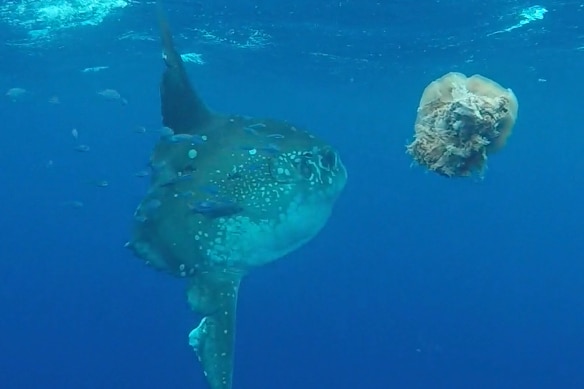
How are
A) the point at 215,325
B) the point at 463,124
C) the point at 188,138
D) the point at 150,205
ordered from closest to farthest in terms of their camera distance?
the point at 463,124 → the point at 215,325 → the point at 150,205 → the point at 188,138

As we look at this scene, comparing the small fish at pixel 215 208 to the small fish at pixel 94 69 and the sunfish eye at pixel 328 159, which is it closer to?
the sunfish eye at pixel 328 159

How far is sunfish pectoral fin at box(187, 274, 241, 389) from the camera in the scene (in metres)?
4.78

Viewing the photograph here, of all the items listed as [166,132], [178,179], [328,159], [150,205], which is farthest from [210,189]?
[328,159]

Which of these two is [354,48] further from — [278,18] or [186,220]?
[186,220]

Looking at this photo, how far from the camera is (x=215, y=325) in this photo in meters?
4.84

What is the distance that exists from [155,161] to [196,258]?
1.14 metres

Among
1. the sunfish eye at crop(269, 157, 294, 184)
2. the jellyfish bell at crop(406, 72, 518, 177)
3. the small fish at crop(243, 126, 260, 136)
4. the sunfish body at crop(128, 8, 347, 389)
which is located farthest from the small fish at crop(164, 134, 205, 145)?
the jellyfish bell at crop(406, 72, 518, 177)

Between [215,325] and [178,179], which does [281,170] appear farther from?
[215,325]

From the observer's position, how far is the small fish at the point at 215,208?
4.91 metres

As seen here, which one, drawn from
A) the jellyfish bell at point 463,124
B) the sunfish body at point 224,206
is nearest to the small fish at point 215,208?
the sunfish body at point 224,206

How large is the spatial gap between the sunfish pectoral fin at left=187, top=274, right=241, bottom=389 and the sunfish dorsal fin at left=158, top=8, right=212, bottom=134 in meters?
1.46

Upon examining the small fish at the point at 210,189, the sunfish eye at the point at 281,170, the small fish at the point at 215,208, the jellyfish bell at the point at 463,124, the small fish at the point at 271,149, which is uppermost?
the jellyfish bell at the point at 463,124

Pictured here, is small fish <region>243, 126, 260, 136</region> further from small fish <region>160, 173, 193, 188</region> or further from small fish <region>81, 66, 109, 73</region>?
small fish <region>81, 66, 109, 73</region>

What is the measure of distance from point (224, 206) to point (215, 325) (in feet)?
3.17
